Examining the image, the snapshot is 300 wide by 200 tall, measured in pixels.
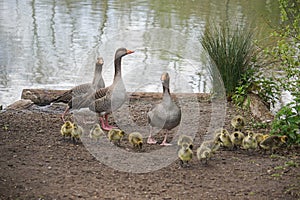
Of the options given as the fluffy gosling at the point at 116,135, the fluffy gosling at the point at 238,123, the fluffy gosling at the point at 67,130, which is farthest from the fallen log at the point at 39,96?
the fluffy gosling at the point at 238,123

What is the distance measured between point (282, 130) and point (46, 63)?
529 centimetres

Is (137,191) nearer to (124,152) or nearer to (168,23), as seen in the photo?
(124,152)

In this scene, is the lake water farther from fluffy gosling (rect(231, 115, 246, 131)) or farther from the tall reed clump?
fluffy gosling (rect(231, 115, 246, 131))

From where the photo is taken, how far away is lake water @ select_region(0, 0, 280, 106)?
9.27 metres

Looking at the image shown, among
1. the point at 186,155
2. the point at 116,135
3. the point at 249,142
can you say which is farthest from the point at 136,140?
the point at 249,142

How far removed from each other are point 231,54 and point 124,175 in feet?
10.7

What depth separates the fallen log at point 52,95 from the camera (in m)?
7.85

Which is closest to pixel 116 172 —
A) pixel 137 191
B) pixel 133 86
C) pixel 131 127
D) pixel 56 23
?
pixel 137 191

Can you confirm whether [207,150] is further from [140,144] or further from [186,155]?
[140,144]

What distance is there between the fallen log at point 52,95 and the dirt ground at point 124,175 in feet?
5.18

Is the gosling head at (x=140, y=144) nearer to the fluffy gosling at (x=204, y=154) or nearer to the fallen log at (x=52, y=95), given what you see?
the fluffy gosling at (x=204, y=154)

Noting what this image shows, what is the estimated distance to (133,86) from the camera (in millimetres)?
9055

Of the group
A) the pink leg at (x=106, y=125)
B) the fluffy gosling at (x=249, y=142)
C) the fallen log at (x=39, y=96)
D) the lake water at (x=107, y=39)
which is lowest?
the lake water at (x=107, y=39)

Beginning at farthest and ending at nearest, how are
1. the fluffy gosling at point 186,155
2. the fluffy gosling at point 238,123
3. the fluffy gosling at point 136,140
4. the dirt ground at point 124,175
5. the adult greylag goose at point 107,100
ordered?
the adult greylag goose at point 107,100 → the fluffy gosling at point 238,123 → the fluffy gosling at point 136,140 → the fluffy gosling at point 186,155 → the dirt ground at point 124,175
